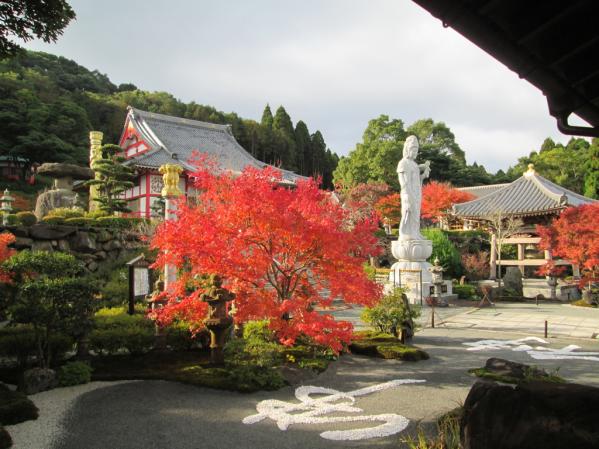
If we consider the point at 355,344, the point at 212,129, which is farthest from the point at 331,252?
the point at 212,129

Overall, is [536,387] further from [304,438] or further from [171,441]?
[171,441]

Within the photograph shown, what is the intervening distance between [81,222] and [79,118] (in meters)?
23.9

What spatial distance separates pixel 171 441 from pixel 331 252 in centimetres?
370

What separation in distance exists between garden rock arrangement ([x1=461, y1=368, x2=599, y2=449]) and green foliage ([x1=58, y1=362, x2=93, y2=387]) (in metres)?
5.91

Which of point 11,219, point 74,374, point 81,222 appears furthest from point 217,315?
point 11,219

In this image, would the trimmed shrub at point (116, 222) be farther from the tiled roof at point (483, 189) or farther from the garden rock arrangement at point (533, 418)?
the tiled roof at point (483, 189)

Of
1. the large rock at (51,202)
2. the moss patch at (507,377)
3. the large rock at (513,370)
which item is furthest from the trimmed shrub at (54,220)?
the large rock at (513,370)

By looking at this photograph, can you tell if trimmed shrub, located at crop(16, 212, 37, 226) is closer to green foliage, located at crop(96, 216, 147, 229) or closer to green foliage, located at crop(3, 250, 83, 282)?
green foliage, located at crop(96, 216, 147, 229)

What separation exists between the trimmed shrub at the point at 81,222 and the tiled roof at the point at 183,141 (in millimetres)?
11038

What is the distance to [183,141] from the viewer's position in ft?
112

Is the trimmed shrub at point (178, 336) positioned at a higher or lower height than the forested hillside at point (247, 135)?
lower

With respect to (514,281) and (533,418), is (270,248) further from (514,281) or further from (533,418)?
(514,281)

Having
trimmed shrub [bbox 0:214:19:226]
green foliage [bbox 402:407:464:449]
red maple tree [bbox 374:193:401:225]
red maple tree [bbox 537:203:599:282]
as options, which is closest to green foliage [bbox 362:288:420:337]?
green foliage [bbox 402:407:464:449]

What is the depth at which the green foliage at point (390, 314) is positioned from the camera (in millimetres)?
10211
